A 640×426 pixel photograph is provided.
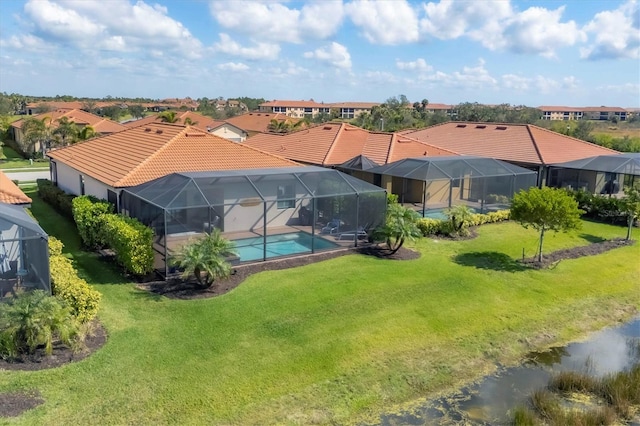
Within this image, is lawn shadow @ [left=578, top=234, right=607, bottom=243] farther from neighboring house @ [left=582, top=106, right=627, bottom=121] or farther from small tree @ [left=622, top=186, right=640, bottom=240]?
neighboring house @ [left=582, top=106, right=627, bottom=121]

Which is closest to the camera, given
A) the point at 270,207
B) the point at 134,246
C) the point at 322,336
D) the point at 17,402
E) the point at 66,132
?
the point at 17,402

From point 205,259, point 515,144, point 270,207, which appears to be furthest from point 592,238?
point 205,259

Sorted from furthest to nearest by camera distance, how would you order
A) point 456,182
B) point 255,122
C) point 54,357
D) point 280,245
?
1. point 255,122
2. point 456,182
3. point 280,245
4. point 54,357

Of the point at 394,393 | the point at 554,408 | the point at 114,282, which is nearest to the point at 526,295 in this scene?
the point at 554,408

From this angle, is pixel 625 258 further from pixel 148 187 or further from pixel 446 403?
pixel 148 187

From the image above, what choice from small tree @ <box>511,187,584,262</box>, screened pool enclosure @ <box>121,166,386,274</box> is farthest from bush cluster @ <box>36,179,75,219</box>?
small tree @ <box>511,187,584,262</box>

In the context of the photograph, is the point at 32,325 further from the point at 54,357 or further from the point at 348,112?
the point at 348,112

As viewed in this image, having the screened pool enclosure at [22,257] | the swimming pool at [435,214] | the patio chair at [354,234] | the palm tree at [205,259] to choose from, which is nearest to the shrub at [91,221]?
the palm tree at [205,259]
